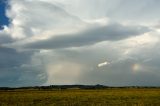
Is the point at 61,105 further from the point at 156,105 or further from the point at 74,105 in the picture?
the point at 156,105

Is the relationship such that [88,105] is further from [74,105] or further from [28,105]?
[28,105]

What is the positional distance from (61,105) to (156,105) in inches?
466

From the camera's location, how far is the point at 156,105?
120ft

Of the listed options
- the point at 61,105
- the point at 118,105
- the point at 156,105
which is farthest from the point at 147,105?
the point at 61,105

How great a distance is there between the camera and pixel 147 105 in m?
36.0

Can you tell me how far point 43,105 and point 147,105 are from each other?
13.1 m

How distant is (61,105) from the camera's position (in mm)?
37625

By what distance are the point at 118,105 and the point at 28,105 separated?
37.9ft

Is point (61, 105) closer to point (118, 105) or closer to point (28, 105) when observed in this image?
point (28, 105)

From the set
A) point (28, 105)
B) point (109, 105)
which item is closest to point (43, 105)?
point (28, 105)

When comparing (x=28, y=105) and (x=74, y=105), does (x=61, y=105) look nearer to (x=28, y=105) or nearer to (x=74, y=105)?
(x=74, y=105)

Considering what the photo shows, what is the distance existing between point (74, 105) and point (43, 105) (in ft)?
14.1

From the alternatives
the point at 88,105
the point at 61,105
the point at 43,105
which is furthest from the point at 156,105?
the point at 43,105

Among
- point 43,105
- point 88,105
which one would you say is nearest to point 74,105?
point 88,105
